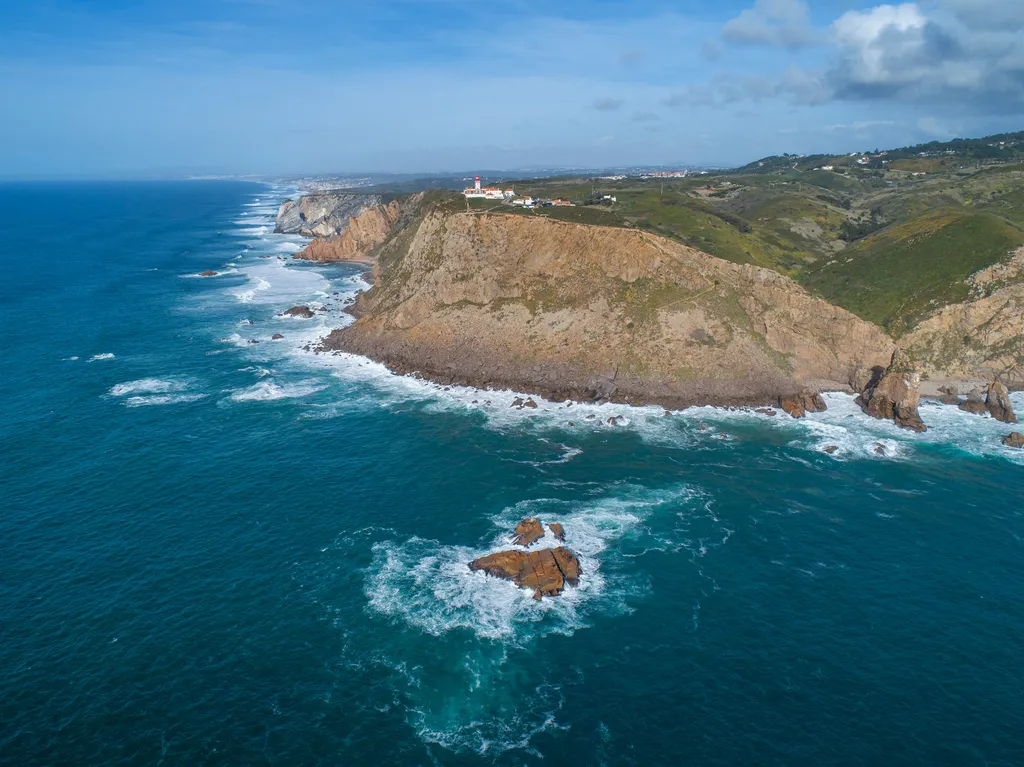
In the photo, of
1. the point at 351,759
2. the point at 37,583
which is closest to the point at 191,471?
the point at 37,583

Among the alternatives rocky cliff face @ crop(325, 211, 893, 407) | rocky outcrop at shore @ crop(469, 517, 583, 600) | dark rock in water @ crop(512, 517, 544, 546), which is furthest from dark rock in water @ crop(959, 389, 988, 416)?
dark rock in water @ crop(512, 517, 544, 546)

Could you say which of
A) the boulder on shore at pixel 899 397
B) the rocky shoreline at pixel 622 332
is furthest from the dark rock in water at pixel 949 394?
the boulder on shore at pixel 899 397

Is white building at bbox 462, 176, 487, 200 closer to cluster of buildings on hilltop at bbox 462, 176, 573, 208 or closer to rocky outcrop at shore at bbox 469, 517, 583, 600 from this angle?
cluster of buildings on hilltop at bbox 462, 176, 573, 208

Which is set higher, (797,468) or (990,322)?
(990,322)

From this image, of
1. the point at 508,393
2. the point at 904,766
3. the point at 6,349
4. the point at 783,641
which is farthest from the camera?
the point at 6,349

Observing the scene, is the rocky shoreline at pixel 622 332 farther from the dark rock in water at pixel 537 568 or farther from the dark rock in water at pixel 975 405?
the dark rock in water at pixel 537 568

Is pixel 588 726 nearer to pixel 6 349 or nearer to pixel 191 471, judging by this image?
pixel 191 471

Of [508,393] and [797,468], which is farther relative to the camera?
[508,393]
